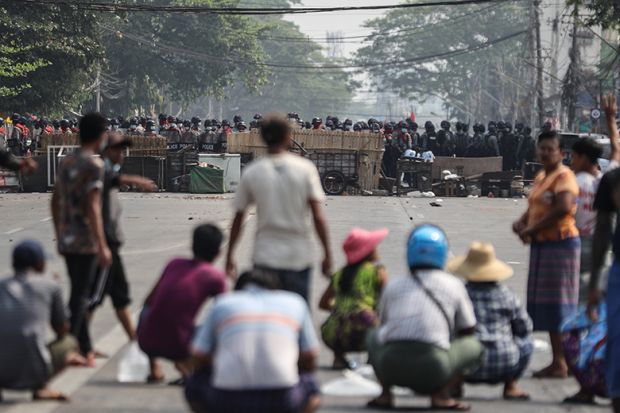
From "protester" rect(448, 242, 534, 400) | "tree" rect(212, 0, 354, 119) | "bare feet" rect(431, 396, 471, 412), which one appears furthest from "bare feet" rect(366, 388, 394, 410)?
A: "tree" rect(212, 0, 354, 119)

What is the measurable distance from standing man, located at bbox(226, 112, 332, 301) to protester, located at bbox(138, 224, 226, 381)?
0.28m

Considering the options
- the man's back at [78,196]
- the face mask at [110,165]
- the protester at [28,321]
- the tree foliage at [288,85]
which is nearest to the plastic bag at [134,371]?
the man's back at [78,196]

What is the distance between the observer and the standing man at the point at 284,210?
877 centimetres

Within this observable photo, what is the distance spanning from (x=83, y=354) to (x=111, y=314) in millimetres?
2859

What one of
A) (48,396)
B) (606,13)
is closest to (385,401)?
(48,396)

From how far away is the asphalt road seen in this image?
9.06m

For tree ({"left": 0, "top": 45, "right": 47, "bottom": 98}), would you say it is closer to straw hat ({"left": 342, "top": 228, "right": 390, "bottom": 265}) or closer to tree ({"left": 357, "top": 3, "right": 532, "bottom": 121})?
straw hat ({"left": 342, "top": 228, "right": 390, "bottom": 265})

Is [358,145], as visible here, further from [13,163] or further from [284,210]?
[284,210]

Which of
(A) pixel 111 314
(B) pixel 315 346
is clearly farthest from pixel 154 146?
(B) pixel 315 346

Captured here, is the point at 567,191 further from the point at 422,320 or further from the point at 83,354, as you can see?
the point at 83,354

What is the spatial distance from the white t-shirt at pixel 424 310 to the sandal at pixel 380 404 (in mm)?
438

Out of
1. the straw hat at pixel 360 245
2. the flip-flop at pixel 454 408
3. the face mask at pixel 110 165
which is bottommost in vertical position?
the flip-flop at pixel 454 408

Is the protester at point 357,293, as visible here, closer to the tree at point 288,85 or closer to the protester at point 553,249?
the protester at point 553,249

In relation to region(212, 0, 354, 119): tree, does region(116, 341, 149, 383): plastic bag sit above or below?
below
